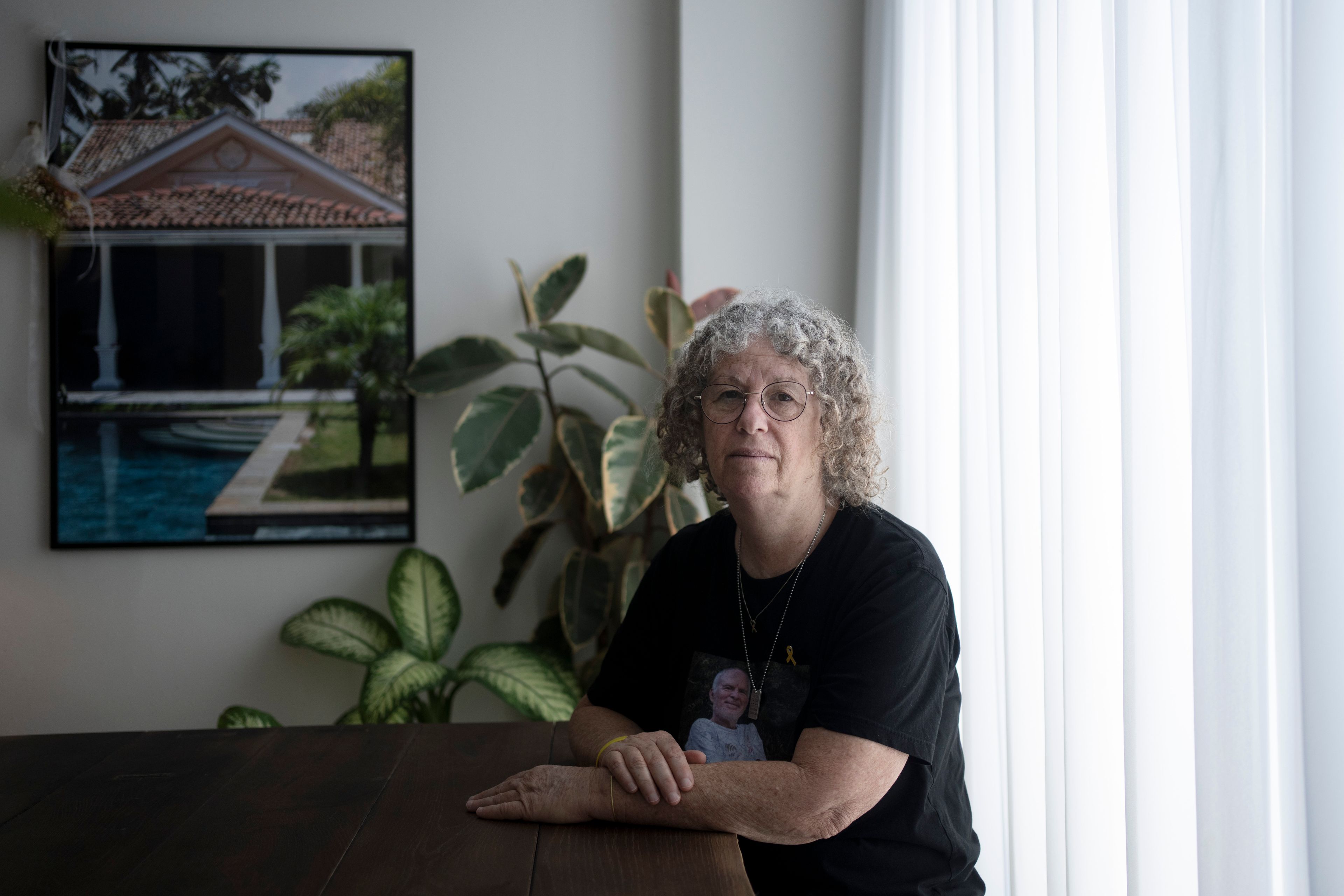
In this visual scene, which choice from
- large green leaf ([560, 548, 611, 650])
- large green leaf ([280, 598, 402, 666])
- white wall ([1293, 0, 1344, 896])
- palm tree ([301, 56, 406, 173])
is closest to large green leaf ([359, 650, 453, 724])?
large green leaf ([280, 598, 402, 666])

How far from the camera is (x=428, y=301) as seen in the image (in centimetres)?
295

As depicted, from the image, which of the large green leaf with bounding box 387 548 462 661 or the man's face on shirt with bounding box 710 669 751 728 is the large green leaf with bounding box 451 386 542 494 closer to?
the large green leaf with bounding box 387 548 462 661

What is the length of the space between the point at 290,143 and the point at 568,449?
1.42 metres

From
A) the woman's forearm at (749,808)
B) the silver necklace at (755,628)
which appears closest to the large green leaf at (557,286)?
the silver necklace at (755,628)

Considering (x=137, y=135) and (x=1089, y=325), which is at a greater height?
(x=137, y=135)

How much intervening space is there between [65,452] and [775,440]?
2603 millimetres

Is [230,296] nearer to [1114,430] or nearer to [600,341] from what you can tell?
[600,341]

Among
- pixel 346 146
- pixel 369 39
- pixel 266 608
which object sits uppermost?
pixel 369 39

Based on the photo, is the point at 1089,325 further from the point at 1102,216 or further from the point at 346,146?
the point at 346,146

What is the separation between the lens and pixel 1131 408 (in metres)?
1.23

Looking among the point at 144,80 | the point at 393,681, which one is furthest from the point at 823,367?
the point at 144,80

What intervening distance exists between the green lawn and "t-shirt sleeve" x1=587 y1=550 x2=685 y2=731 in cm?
163

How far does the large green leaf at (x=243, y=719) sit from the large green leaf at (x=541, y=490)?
3.06 ft

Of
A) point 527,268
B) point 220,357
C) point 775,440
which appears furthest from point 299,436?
point 775,440
